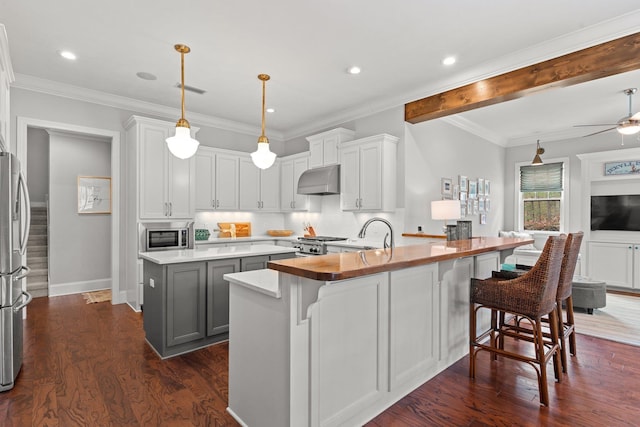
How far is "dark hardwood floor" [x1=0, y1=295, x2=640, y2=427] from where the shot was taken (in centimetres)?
212

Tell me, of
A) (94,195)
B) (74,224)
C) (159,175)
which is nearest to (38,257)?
(74,224)

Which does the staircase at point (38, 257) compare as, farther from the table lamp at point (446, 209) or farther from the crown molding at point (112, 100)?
the table lamp at point (446, 209)

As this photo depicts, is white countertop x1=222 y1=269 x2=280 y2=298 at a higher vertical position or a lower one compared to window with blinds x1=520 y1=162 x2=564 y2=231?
lower

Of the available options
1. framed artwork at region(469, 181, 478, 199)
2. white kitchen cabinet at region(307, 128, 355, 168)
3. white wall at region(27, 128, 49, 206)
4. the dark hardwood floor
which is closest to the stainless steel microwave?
the dark hardwood floor

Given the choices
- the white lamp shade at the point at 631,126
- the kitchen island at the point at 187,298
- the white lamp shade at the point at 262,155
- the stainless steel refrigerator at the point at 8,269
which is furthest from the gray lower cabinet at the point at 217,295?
the white lamp shade at the point at 631,126

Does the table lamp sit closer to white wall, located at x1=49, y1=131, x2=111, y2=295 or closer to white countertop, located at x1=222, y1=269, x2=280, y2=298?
white countertop, located at x1=222, y1=269, x2=280, y2=298

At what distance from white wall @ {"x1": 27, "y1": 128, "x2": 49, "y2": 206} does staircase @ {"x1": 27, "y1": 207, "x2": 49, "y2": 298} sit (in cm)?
35

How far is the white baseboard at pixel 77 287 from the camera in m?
5.35

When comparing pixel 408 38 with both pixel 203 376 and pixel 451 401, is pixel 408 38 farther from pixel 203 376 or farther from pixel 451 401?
pixel 203 376

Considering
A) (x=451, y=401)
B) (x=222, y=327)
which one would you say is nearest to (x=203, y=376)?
(x=222, y=327)

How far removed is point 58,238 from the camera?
214 inches

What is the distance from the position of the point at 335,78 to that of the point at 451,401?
3533 mm

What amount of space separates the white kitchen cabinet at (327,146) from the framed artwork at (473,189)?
98.3 inches

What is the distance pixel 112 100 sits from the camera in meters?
4.68
